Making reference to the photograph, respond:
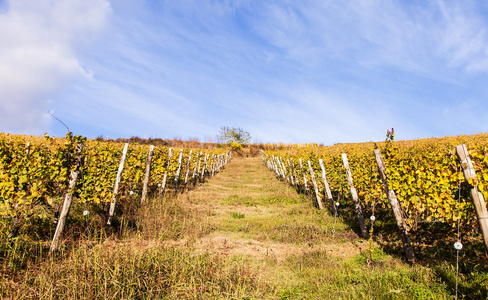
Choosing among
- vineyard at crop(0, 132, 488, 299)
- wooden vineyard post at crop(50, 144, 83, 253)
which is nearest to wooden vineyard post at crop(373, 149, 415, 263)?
vineyard at crop(0, 132, 488, 299)

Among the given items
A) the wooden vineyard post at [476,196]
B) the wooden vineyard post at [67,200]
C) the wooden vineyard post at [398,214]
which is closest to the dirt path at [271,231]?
the wooden vineyard post at [398,214]

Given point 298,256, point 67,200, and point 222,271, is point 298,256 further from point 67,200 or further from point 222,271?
point 67,200

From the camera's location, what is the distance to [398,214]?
17.8ft

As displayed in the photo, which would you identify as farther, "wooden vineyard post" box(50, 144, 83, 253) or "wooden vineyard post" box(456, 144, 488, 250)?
"wooden vineyard post" box(50, 144, 83, 253)

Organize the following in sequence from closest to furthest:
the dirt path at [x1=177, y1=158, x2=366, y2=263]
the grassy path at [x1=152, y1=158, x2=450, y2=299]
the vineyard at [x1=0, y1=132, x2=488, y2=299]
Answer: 1. the vineyard at [x1=0, y1=132, x2=488, y2=299]
2. the grassy path at [x1=152, y1=158, x2=450, y2=299]
3. the dirt path at [x1=177, y1=158, x2=366, y2=263]

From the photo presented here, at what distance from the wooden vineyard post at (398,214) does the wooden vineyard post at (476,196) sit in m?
1.77

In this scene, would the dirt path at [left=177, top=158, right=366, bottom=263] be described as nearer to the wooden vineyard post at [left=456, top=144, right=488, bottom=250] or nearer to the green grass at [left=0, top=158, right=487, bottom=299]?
the green grass at [left=0, top=158, right=487, bottom=299]

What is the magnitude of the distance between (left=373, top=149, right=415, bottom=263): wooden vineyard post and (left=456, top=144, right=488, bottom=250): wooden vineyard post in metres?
1.77

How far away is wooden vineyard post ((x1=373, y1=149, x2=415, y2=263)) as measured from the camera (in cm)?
511

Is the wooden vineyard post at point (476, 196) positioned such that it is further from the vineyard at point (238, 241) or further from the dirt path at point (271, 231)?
the dirt path at point (271, 231)

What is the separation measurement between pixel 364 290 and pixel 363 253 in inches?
74.9

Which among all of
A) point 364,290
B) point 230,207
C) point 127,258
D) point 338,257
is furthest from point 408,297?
point 230,207

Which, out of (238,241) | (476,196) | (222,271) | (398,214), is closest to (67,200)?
(222,271)

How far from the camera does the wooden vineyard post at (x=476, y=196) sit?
11.3 feet
